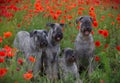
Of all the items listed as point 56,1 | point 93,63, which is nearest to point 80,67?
point 93,63

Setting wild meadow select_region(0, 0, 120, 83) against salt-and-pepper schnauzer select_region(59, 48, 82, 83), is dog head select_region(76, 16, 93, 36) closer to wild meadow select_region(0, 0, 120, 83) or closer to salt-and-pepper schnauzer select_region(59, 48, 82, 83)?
wild meadow select_region(0, 0, 120, 83)

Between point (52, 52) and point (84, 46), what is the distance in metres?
1.20

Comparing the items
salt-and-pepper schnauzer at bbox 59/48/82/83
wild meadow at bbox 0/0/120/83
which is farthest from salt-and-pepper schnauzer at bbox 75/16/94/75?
salt-and-pepper schnauzer at bbox 59/48/82/83

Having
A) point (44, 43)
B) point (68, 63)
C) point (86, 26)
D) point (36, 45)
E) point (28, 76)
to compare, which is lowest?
point (68, 63)

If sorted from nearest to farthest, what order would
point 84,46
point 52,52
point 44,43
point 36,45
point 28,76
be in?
point 28,76
point 44,43
point 36,45
point 52,52
point 84,46

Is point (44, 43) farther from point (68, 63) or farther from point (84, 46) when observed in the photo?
point (84, 46)

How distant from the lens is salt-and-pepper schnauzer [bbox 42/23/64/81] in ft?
31.4

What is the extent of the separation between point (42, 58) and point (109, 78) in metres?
2.56

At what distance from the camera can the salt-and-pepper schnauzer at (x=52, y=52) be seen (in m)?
9.56

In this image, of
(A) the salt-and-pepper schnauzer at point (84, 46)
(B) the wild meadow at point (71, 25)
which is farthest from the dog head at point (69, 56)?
(A) the salt-and-pepper schnauzer at point (84, 46)

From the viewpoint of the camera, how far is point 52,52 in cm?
980

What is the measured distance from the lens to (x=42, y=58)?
9.77 metres

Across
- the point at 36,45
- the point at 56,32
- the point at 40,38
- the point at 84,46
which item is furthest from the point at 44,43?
the point at 84,46

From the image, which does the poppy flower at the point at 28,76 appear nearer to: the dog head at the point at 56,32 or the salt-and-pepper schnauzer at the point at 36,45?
the salt-and-pepper schnauzer at the point at 36,45
